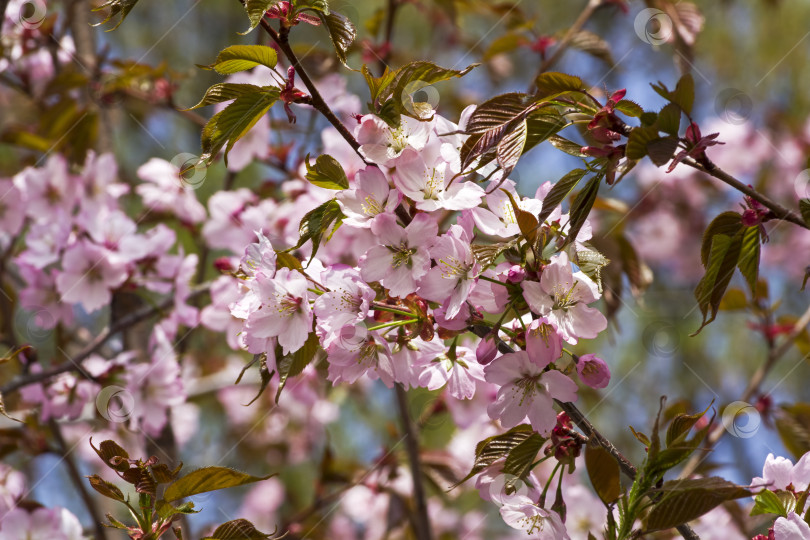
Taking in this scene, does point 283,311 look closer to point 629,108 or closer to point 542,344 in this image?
point 542,344

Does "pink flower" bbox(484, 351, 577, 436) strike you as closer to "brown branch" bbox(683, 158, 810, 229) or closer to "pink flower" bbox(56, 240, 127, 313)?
"brown branch" bbox(683, 158, 810, 229)

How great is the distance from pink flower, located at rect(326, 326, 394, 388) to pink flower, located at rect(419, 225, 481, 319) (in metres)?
0.07

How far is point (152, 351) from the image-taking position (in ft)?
4.82

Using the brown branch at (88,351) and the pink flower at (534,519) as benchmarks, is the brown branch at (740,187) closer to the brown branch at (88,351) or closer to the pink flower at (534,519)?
the pink flower at (534,519)

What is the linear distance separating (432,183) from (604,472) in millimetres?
327

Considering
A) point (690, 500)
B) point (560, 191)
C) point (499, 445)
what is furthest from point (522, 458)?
point (560, 191)

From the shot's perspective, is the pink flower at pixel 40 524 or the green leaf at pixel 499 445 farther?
the pink flower at pixel 40 524

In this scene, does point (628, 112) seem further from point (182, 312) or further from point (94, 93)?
point (94, 93)

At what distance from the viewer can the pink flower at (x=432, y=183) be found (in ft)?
2.46

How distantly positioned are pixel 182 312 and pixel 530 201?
2.69ft

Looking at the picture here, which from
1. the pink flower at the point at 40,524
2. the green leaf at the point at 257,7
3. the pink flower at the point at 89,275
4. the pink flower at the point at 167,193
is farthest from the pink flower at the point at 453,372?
the pink flower at the point at 167,193

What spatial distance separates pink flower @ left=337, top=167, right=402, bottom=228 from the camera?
2.47 ft

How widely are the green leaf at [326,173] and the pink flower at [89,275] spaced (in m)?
0.75

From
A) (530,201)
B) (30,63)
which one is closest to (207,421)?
(30,63)
